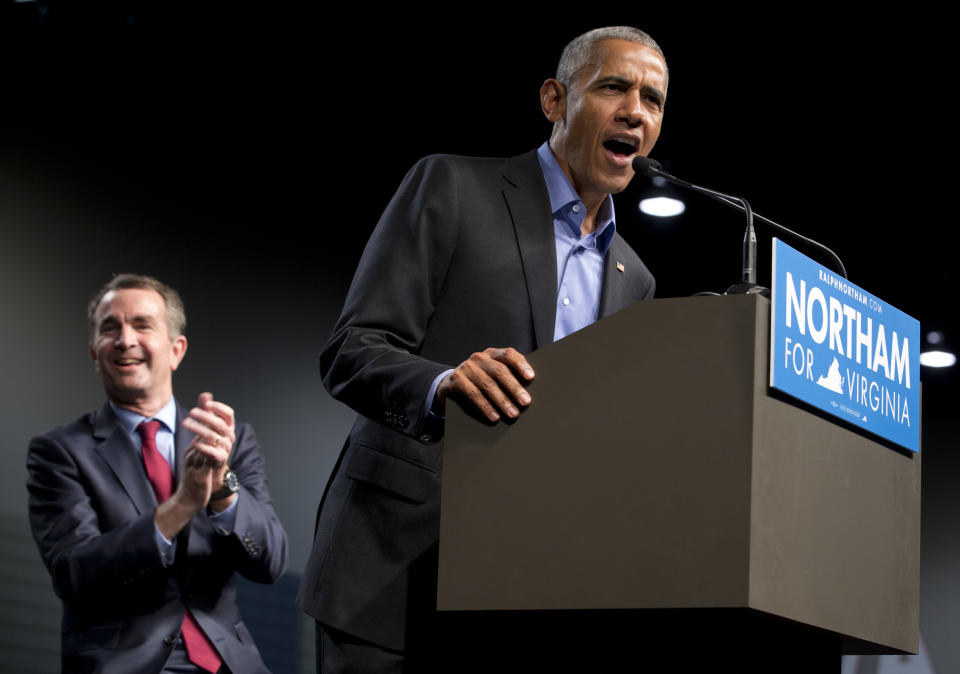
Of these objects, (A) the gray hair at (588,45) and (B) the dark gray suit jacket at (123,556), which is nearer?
(A) the gray hair at (588,45)

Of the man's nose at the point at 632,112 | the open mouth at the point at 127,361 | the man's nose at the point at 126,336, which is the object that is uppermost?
the man's nose at the point at 632,112

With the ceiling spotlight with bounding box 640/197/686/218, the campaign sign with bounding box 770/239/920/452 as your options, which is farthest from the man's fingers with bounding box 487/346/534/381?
the ceiling spotlight with bounding box 640/197/686/218

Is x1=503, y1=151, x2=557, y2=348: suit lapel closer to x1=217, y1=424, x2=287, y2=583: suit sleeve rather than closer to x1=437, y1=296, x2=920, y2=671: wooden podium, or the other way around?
x1=437, y1=296, x2=920, y2=671: wooden podium

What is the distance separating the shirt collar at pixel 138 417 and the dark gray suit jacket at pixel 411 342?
160 centimetres

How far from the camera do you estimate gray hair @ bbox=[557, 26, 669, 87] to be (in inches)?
81.0

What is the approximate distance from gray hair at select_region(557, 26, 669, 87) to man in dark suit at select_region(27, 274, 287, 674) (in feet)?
3.89

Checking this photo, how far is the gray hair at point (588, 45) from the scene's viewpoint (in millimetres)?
2057

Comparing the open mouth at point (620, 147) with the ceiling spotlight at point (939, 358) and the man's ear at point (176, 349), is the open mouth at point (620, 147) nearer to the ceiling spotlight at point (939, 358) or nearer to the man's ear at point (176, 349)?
Answer: the man's ear at point (176, 349)

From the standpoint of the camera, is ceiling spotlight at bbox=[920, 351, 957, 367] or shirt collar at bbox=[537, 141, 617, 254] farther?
ceiling spotlight at bbox=[920, 351, 957, 367]

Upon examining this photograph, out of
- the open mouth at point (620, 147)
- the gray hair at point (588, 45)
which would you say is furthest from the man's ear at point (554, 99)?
the open mouth at point (620, 147)

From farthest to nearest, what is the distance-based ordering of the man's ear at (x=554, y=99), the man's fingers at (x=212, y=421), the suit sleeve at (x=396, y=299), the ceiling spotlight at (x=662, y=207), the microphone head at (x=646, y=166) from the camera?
the ceiling spotlight at (x=662, y=207) < the man's fingers at (x=212, y=421) < the man's ear at (x=554, y=99) < the microphone head at (x=646, y=166) < the suit sleeve at (x=396, y=299)

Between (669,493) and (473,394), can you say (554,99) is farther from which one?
(669,493)

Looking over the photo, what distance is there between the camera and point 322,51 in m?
4.62

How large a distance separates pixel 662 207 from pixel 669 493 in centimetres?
456
